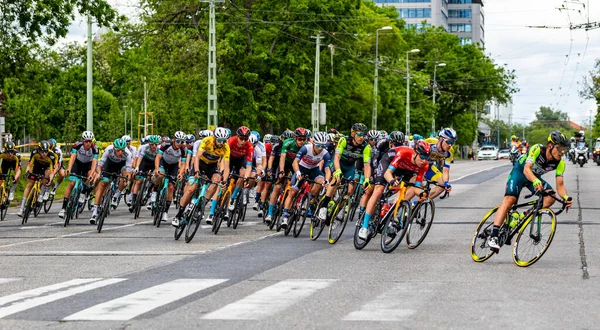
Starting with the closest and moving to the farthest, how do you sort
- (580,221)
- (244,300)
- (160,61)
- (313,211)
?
(244,300), (313,211), (580,221), (160,61)

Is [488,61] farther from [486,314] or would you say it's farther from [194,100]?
[486,314]

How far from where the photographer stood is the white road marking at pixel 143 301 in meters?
8.38

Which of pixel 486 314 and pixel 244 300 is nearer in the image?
pixel 486 314

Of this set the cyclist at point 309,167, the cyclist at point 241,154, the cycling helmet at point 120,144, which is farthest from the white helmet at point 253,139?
the cyclist at point 309,167

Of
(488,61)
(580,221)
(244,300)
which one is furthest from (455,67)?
(244,300)

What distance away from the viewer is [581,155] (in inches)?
2670

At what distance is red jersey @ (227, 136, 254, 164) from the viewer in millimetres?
17703

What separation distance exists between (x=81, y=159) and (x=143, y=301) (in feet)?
38.5

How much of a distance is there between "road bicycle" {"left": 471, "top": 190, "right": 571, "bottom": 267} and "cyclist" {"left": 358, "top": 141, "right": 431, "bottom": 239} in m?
1.80

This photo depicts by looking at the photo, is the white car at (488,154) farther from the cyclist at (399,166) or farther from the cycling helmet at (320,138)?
the cyclist at (399,166)

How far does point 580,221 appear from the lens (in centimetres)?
1991

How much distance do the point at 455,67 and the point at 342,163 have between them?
81.1 metres

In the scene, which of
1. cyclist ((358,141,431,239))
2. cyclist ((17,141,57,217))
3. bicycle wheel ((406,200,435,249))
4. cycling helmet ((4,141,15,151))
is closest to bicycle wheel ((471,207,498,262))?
bicycle wheel ((406,200,435,249))

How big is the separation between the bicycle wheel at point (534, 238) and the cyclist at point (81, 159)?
1035cm
